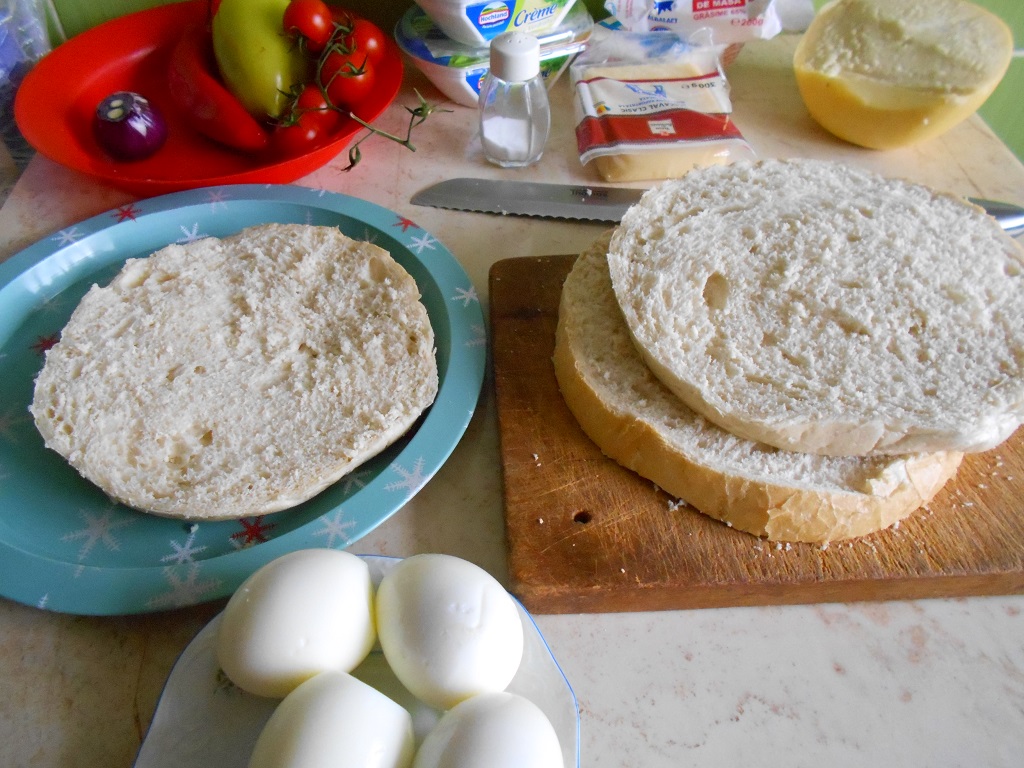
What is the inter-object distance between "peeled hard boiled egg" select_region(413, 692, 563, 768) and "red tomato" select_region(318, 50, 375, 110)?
4.92 feet

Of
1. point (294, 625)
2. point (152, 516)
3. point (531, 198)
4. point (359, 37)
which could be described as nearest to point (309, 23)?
point (359, 37)

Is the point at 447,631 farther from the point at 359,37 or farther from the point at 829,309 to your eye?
the point at 359,37

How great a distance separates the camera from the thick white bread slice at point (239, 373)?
3.59ft

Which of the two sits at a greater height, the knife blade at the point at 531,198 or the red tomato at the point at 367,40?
the red tomato at the point at 367,40

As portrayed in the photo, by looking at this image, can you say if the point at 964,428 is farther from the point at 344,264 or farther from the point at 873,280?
the point at 344,264

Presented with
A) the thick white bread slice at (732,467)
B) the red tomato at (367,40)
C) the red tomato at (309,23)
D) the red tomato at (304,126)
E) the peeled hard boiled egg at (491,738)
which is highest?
the red tomato at (309,23)

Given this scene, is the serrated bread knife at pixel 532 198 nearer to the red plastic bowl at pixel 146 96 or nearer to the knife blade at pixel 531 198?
the knife blade at pixel 531 198

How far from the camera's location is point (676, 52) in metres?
1.91

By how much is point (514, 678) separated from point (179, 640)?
52 centimetres

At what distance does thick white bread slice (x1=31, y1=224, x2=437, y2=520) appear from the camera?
1.09m

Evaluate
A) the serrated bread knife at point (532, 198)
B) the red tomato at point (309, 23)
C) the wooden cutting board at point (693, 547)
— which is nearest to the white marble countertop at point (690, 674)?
the wooden cutting board at point (693, 547)

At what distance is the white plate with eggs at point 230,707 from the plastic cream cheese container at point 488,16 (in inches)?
59.3

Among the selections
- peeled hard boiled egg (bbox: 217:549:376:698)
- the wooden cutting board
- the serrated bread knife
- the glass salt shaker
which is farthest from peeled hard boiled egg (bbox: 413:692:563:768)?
the glass salt shaker

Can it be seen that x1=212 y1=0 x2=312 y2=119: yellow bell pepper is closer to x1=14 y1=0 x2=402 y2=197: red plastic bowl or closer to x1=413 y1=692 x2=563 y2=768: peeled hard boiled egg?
x1=14 y1=0 x2=402 y2=197: red plastic bowl
